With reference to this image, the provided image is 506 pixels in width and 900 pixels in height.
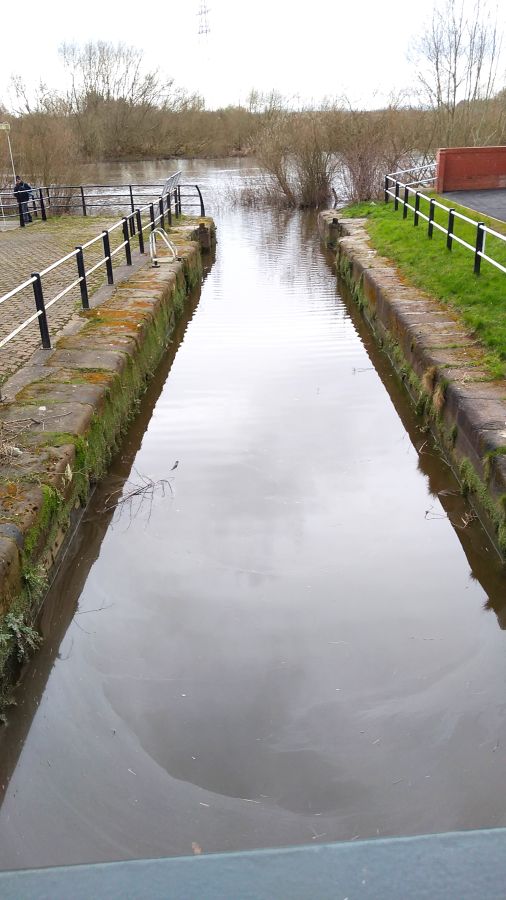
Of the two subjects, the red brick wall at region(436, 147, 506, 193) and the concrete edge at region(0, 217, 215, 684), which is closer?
the concrete edge at region(0, 217, 215, 684)

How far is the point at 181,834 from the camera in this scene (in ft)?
10.2

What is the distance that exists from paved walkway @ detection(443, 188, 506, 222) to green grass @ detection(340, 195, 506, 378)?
409 millimetres

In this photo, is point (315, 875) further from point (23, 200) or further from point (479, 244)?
point (23, 200)

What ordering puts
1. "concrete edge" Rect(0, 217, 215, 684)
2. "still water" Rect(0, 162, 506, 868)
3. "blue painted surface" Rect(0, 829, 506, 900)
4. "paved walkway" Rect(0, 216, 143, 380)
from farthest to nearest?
"paved walkway" Rect(0, 216, 143, 380) < "concrete edge" Rect(0, 217, 215, 684) < "still water" Rect(0, 162, 506, 868) < "blue painted surface" Rect(0, 829, 506, 900)

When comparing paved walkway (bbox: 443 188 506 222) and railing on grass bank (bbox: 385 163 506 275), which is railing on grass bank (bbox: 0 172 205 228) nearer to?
railing on grass bank (bbox: 385 163 506 275)

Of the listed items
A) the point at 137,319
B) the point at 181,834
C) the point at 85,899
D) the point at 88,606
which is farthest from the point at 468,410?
the point at 85,899

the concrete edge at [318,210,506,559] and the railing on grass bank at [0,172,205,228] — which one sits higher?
the railing on grass bank at [0,172,205,228]

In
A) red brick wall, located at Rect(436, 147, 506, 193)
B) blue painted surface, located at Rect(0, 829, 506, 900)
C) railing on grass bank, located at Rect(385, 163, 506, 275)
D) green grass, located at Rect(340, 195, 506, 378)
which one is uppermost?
red brick wall, located at Rect(436, 147, 506, 193)

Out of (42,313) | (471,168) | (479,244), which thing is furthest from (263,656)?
(471,168)

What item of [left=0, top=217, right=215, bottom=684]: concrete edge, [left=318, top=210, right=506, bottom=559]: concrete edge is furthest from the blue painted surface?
[left=318, top=210, right=506, bottom=559]: concrete edge

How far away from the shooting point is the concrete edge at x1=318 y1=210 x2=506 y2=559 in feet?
17.2

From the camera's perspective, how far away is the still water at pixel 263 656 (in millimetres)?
3223

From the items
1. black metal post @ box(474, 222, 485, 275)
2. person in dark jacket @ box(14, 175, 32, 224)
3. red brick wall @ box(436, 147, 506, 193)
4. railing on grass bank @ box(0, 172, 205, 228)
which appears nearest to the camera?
black metal post @ box(474, 222, 485, 275)

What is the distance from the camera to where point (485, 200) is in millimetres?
17172
